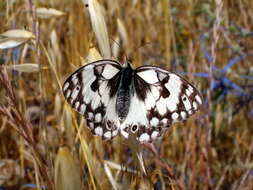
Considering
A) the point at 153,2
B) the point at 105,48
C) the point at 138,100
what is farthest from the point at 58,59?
the point at 153,2

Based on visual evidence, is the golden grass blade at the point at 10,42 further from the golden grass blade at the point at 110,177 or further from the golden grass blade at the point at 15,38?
the golden grass blade at the point at 110,177

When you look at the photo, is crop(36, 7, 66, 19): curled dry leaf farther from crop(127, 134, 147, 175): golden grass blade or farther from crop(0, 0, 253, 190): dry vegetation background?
crop(127, 134, 147, 175): golden grass blade

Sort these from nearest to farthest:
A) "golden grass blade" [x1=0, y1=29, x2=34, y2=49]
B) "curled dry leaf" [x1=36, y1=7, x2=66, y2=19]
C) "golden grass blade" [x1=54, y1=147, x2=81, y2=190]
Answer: "golden grass blade" [x1=54, y1=147, x2=81, y2=190], "golden grass blade" [x1=0, y1=29, x2=34, y2=49], "curled dry leaf" [x1=36, y1=7, x2=66, y2=19]

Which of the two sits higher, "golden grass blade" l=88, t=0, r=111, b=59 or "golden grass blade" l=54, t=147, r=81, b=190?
"golden grass blade" l=88, t=0, r=111, b=59

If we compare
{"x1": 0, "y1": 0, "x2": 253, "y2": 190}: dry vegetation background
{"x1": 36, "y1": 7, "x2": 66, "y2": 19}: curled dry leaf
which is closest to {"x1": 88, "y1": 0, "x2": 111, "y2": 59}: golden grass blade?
{"x1": 0, "y1": 0, "x2": 253, "y2": 190}: dry vegetation background

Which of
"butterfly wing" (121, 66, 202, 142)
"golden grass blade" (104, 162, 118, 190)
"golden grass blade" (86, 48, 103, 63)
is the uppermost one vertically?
"golden grass blade" (86, 48, 103, 63)

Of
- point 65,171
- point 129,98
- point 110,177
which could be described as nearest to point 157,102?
point 129,98

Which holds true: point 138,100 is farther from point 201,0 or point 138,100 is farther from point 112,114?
point 201,0

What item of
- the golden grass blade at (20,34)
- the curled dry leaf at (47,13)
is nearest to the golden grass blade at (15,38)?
the golden grass blade at (20,34)
